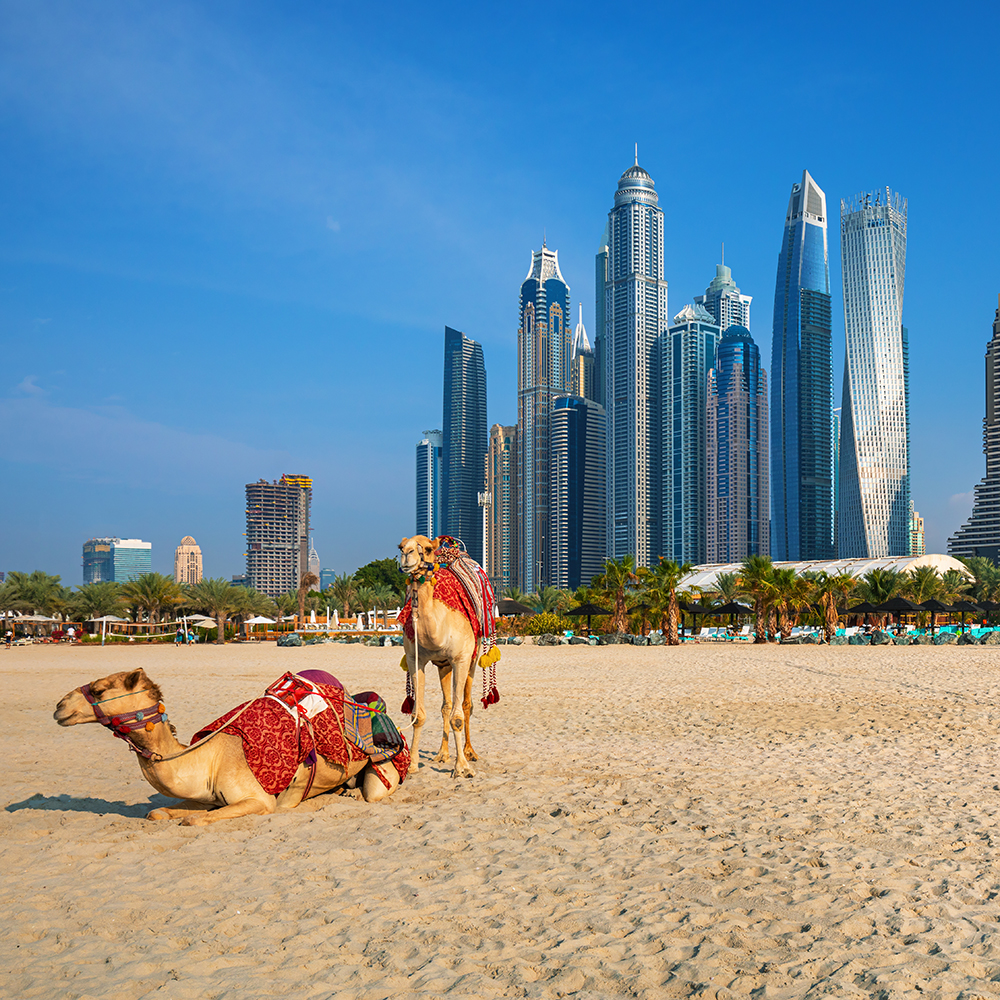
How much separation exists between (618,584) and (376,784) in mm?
38445

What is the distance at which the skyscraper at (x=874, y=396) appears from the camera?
168750mm

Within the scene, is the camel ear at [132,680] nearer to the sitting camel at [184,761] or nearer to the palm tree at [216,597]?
the sitting camel at [184,761]

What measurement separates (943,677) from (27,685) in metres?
24.3

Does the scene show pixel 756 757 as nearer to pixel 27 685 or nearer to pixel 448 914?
pixel 448 914

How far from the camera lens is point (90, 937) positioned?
4.43 m

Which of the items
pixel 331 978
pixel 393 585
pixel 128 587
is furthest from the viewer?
pixel 393 585

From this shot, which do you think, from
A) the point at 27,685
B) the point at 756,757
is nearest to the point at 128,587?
the point at 27,685

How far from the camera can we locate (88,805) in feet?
24.6

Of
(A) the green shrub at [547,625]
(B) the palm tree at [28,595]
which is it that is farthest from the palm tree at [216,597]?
(A) the green shrub at [547,625]

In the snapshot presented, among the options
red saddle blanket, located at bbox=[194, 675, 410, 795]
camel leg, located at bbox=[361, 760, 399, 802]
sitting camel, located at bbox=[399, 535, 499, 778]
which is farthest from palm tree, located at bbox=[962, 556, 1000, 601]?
red saddle blanket, located at bbox=[194, 675, 410, 795]

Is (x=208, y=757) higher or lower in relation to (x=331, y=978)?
higher

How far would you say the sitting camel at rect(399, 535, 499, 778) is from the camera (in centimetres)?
814

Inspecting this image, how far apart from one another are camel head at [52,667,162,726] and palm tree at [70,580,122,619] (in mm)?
56993

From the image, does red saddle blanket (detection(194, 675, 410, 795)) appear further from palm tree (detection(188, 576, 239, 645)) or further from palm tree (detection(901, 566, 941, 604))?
palm tree (detection(901, 566, 941, 604))
